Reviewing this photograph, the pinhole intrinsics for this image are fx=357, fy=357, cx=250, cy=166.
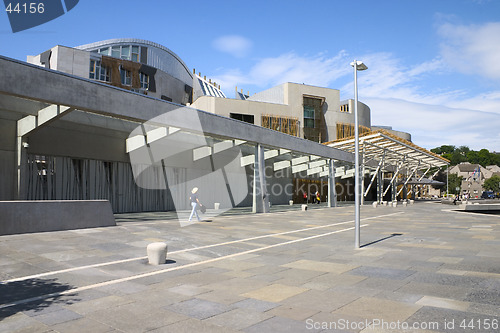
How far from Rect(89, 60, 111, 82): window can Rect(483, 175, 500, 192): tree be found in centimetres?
12302

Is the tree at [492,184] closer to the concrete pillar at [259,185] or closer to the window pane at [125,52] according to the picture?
the window pane at [125,52]

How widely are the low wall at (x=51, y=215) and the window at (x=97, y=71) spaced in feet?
174

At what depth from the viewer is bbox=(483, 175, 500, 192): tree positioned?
391 feet

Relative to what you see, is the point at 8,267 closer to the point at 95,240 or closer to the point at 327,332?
the point at 95,240

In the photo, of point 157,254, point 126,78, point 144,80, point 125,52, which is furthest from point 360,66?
point 125,52

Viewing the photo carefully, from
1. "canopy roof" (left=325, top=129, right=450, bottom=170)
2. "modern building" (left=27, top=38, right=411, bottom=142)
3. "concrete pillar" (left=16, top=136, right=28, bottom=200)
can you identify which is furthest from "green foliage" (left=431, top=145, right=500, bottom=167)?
"concrete pillar" (left=16, top=136, right=28, bottom=200)

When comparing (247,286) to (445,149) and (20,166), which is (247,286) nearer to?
(20,166)

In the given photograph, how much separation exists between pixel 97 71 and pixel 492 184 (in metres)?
126

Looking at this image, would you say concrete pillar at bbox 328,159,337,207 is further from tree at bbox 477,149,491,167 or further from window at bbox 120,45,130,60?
tree at bbox 477,149,491,167

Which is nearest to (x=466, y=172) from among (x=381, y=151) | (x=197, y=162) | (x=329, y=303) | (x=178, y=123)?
(x=381, y=151)

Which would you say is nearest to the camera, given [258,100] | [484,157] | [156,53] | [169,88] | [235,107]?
[235,107]

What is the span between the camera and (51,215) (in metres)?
13.4

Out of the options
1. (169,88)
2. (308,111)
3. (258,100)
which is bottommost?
(308,111)

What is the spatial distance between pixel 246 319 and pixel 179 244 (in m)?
7.21
